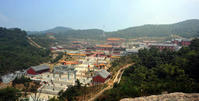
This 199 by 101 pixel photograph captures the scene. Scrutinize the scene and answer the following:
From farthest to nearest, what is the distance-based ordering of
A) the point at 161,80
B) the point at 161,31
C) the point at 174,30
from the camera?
the point at 161,31, the point at 174,30, the point at 161,80

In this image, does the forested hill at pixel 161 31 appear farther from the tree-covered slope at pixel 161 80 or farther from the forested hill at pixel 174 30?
the tree-covered slope at pixel 161 80

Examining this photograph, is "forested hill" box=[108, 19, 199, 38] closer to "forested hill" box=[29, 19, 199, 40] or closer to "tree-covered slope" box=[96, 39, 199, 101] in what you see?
"forested hill" box=[29, 19, 199, 40]

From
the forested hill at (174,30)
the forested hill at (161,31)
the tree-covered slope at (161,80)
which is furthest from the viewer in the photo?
the forested hill at (161,31)

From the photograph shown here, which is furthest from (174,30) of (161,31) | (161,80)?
(161,80)

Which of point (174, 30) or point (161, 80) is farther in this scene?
point (174, 30)

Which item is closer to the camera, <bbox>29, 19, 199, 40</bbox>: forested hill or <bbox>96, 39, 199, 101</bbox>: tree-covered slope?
<bbox>96, 39, 199, 101</bbox>: tree-covered slope

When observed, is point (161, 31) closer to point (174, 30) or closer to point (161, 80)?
point (174, 30)

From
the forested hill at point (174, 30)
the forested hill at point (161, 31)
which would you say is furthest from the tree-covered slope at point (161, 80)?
the forested hill at point (174, 30)

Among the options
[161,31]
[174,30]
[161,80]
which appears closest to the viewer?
[161,80]

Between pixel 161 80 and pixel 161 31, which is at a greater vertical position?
pixel 161 31

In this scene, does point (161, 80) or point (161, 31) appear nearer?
point (161, 80)

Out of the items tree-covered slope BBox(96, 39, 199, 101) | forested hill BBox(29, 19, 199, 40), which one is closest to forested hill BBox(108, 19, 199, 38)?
forested hill BBox(29, 19, 199, 40)
